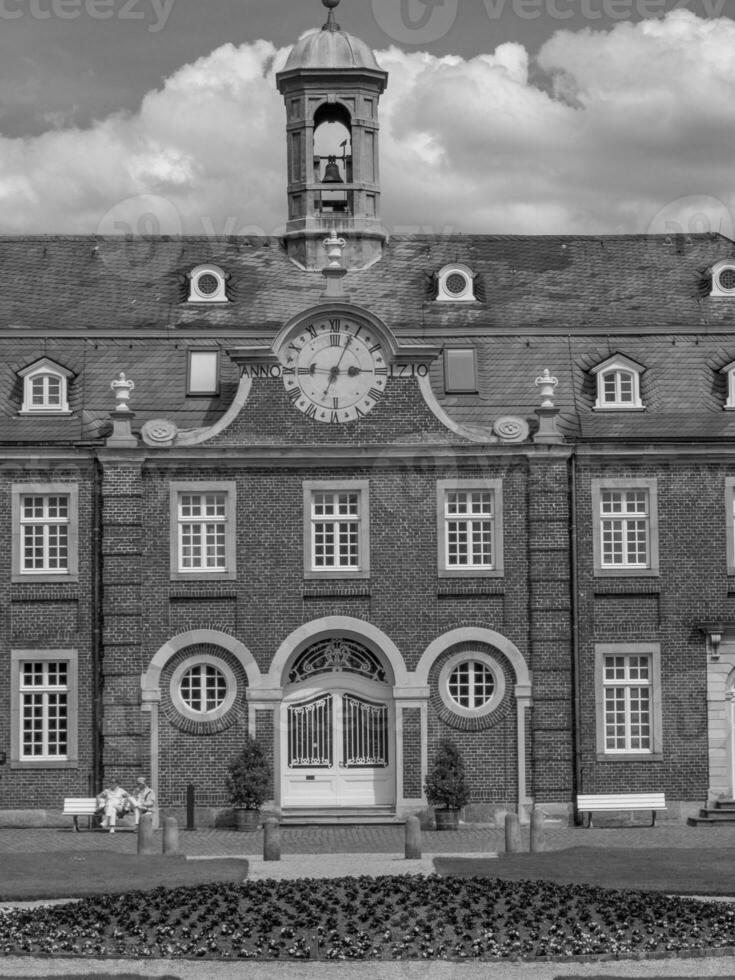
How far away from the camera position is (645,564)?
147ft

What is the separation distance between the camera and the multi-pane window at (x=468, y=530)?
44500 mm

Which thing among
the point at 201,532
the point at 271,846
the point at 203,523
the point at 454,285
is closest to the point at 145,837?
the point at 271,846

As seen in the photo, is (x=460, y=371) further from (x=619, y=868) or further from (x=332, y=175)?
(x=619, y=868)

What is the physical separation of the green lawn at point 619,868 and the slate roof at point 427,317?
12114 millimetres

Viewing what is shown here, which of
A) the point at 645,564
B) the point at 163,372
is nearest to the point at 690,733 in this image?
the point at 645,564

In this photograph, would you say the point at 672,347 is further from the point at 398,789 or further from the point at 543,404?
the point at 398,789

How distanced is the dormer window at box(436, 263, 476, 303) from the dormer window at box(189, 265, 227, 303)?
5.56 meters

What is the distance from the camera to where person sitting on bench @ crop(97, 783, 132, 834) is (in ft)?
139

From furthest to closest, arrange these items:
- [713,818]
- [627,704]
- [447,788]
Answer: [627,704] → [713,818] → [447,788]

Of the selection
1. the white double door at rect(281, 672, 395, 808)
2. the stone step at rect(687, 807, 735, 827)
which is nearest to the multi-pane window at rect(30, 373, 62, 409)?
the white double door at rect(281, 672, 395, 808)

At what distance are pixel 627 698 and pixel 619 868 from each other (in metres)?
11.3

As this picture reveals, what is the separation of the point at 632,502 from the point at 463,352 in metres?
5.44

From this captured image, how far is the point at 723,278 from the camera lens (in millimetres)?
49312

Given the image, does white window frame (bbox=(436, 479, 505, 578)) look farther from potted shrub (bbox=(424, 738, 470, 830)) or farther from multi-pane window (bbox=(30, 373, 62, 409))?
multi-pane window (bbox=(30, 373, 62, 409))
